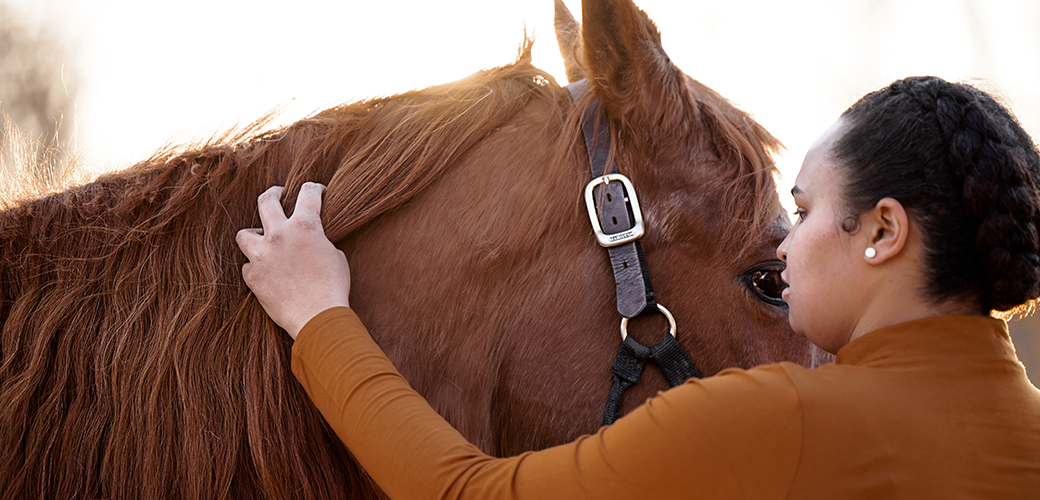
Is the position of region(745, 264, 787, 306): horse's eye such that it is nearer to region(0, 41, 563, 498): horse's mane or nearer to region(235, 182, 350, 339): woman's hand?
region(0, 41, 563, 498): horse's mane

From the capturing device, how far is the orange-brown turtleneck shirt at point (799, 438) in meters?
0.85

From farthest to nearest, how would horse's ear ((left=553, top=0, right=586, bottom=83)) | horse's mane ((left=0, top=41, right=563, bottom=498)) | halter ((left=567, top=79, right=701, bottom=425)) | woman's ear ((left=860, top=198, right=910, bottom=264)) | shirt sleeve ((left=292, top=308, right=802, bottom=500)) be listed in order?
horse's ear ((left=553, top=0, right=586, bottom=83)) → halter ((left=567, top=79, right=701, bottom=425)) → horse's mane ((left=0, top=41, right=563, bottom=498)) → woman's ear ((left=860, top=198, right=910, bottom=264)) → shirt sleeve ((left=292, top=308, right=802, bottom=500))

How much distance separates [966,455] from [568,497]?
0.58 metres

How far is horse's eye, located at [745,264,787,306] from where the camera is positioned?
1.33 m

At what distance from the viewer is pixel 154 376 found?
3.87 feet

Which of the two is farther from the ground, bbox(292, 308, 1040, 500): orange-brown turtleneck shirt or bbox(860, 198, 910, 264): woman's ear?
bbox(860, 198, 910, 264): woman's ear

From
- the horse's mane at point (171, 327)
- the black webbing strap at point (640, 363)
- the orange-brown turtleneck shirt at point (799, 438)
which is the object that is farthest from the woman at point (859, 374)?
the black webbing strap at point (640, 363)

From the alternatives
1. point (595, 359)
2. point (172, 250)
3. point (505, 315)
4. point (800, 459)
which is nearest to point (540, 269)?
point (505, 315)

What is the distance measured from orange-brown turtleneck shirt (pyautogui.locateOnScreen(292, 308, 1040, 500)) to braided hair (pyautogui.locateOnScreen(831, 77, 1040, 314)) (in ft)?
0.25

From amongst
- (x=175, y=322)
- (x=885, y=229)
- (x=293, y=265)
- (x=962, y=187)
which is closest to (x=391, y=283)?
(x=293, y=265)

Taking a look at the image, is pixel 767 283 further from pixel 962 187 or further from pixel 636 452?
pixel 636 452

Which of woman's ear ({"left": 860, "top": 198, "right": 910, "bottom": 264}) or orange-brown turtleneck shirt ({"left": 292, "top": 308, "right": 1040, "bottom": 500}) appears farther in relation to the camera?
woman's ear ({"left": 860, "top": 198, "right": 910, "bottom": 264})

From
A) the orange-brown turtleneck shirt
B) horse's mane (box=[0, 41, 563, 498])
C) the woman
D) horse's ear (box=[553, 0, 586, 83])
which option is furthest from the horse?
horse's ear (box=[553, 0, 586, 83])

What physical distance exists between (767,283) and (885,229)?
14.2 inches
